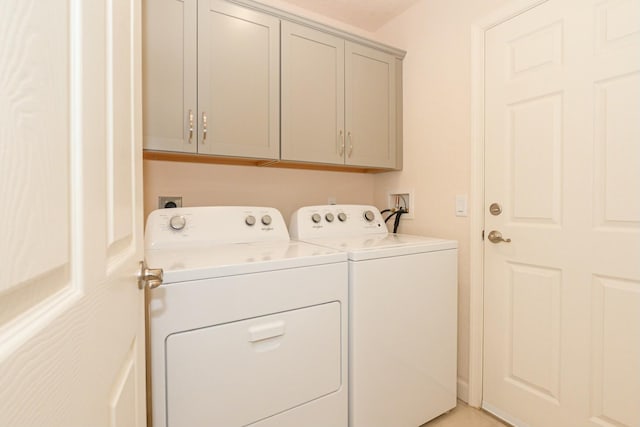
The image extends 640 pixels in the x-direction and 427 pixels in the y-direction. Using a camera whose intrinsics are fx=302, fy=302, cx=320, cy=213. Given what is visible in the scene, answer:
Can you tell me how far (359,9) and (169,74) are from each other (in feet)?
4.71

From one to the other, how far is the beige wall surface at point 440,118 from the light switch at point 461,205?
28 millimetres

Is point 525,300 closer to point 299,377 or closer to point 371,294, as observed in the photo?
point 371,294

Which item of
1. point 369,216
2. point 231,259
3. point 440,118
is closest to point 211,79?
point 231,259

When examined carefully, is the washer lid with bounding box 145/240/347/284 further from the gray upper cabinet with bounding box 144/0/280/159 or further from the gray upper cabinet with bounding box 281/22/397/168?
the gray upper cabinet with bounding box 281/22/397/168

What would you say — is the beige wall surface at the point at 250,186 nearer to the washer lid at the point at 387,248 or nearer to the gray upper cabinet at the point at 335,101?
the gray upper cabinet at the point at 335,101

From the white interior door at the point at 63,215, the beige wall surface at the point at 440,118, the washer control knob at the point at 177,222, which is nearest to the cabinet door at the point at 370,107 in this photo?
the beige wall surface at the point at 440,118

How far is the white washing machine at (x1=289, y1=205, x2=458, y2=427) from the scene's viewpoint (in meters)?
1.31

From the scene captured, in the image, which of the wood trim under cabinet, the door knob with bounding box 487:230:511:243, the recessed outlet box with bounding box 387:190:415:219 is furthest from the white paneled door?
the wood trim under cabinet

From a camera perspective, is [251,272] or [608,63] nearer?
[251,272]

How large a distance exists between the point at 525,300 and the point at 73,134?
1847 millimetres

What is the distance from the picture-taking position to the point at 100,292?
1.37ft

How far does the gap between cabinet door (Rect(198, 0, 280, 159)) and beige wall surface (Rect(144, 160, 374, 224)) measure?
1.21 feet

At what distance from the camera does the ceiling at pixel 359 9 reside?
204 cm

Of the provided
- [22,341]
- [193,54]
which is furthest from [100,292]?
[193,54]
